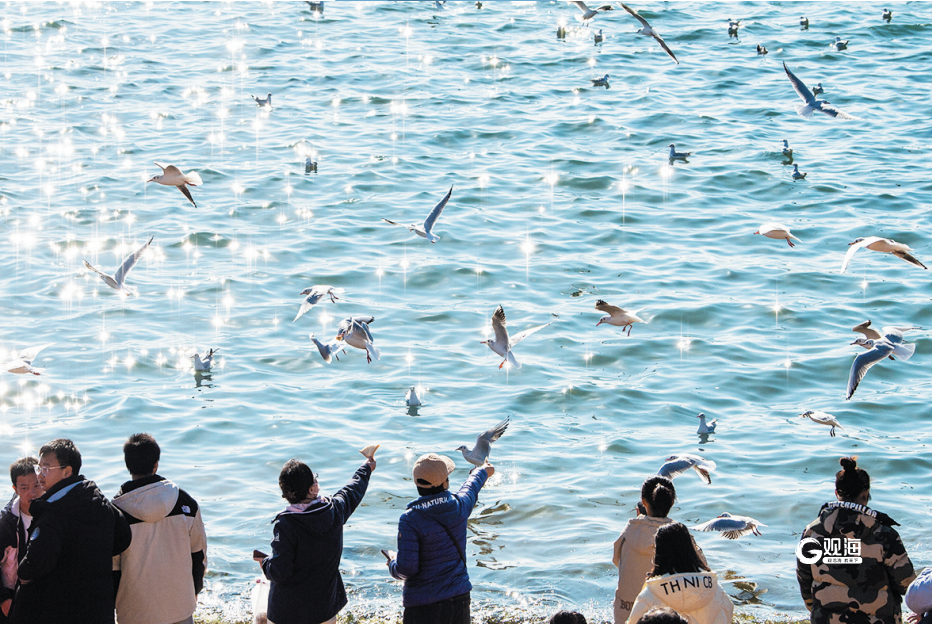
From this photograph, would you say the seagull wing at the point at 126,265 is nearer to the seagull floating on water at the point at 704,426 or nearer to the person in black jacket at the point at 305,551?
the person in black jacket at the point at 305,551

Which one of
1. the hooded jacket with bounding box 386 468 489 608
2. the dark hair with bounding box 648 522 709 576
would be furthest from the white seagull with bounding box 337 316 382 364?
the dark hair with bounding box 648 522 709 576

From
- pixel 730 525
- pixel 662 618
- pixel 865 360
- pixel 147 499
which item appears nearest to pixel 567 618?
pixel 662 618

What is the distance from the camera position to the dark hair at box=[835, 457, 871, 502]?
15.8 ft

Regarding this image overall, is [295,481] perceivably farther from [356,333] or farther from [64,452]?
[356,333]

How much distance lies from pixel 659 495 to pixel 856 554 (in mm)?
947

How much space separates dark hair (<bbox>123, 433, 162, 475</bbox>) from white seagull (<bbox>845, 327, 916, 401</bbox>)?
618 centimetres

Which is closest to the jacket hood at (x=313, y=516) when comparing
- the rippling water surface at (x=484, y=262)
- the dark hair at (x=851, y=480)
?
the dark hair at (x=851, y=480)

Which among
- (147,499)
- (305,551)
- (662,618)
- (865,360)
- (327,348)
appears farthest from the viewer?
(327,348)

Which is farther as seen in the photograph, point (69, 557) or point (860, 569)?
point (860, 569)

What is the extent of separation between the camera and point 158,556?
4.88 meters

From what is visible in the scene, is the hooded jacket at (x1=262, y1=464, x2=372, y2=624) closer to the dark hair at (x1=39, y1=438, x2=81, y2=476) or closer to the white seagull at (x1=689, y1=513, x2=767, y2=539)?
the dark hair at (x1=39, y1=438, x2=81, y2=476)

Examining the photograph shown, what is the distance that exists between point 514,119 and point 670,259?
7186 millimetres
